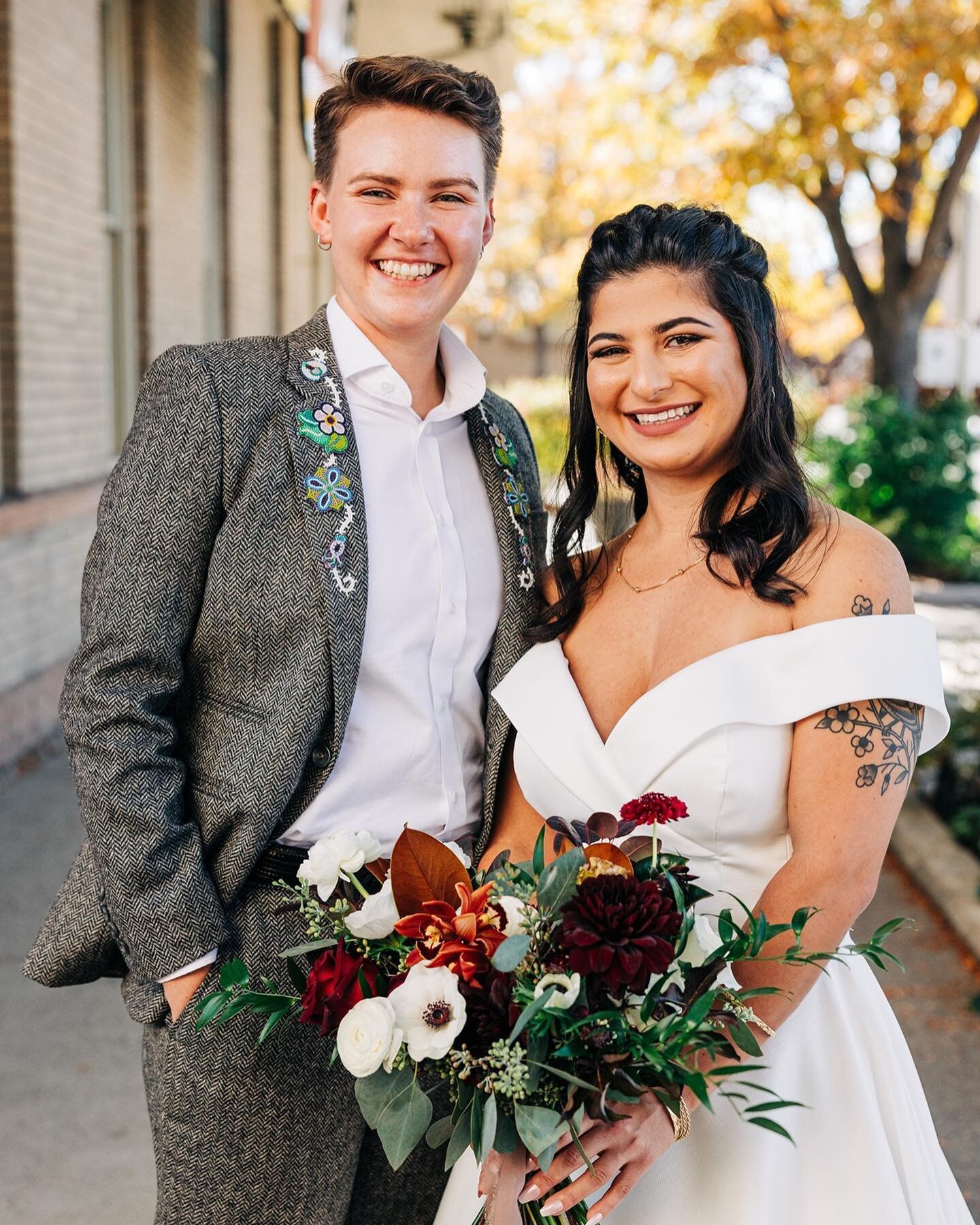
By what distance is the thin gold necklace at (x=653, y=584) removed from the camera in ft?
8.28

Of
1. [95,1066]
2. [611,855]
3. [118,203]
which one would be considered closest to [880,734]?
[611,855]

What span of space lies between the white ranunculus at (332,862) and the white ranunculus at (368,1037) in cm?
21

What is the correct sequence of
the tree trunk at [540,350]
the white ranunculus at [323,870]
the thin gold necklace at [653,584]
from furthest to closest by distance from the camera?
1. the tree trunk at [540,350]
2. the thin gold necklace at [653,584]
3. the white ranunculus at [323,870]

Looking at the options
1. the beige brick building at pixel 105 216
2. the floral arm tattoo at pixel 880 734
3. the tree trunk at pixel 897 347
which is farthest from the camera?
the tree trunk at pixel 897 347

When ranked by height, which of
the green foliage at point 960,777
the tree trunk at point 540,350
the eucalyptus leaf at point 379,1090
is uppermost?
the tree trunk at point 540,350

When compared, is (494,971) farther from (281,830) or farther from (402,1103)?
(281,830)

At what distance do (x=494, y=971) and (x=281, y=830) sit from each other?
0.73 metres

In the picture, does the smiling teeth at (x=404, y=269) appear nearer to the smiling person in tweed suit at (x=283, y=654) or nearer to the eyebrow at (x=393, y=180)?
the smiling person in tweed suit at (x=283, y=654)

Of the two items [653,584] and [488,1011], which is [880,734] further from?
[488,1011]

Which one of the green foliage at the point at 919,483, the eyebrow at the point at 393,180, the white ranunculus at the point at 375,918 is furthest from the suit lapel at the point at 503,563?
the green foliage at the point at 919,483

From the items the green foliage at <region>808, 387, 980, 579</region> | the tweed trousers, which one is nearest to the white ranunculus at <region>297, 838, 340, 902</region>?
the tweed trousers

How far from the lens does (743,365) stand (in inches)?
96.7

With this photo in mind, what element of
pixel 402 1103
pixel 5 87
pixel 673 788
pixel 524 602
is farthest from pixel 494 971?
pixel 5 87

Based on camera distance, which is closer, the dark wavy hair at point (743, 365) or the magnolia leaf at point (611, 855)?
the magnolia leaf at point (611, 855)
